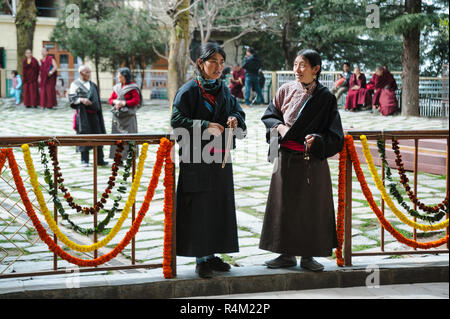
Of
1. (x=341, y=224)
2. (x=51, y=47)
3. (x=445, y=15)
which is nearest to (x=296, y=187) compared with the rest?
(x=341, y=224)

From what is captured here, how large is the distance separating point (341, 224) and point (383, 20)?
15.4 meters

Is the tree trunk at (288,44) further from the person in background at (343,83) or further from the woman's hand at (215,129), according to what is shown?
the woman's hand at (215,129)

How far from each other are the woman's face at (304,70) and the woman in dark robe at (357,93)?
17101 mm

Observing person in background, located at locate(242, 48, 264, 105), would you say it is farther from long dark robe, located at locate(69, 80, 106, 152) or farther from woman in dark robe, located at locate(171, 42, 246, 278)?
woman in dark robe, located at locate(171, 42, 246, 278)

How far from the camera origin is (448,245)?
5344mm

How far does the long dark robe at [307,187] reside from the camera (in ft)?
15.5

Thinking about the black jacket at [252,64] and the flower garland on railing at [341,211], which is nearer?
the flower garland on railing at [341,211]

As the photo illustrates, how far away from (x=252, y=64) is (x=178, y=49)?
9697 mm

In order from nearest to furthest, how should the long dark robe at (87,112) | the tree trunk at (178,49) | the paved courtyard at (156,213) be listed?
the paved courtyard at (156,213) < the long dark robe at (87,112) < the tree trunk at (178,49)

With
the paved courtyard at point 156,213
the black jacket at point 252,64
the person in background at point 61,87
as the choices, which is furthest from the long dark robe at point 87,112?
the person in background at point 61,87

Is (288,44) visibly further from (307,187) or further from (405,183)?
(307,187)

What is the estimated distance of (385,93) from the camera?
20172mm

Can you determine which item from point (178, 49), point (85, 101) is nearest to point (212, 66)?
point (85, 101)

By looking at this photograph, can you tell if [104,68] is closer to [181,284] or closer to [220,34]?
[220,34]
